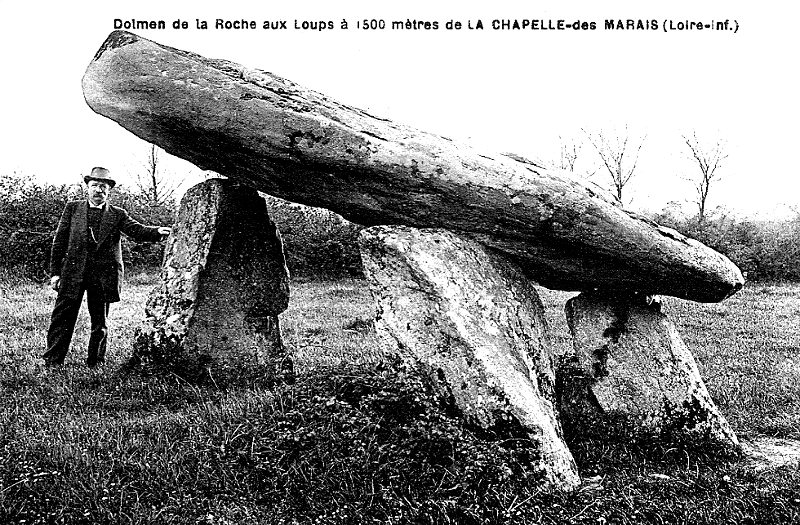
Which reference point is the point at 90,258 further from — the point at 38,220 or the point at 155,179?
the point at 155,179

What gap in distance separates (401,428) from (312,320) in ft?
23.2

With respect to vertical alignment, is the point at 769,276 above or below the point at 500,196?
below

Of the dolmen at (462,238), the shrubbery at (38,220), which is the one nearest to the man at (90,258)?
the dolmen at (462,238)

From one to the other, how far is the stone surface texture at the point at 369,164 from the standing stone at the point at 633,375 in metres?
0.63

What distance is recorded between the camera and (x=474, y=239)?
6.09 m

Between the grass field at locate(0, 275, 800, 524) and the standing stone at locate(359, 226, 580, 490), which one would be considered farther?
the standing stone at locate(359, 226, 580, 490)

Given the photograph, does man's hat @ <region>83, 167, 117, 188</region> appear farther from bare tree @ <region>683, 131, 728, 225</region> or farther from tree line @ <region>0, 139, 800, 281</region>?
bare tree @ <region>683, 131, 728, 225</region>

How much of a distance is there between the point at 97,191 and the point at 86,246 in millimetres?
597

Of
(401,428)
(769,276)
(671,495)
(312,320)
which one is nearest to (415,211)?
(401,428)

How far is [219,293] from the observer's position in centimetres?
763

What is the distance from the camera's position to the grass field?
4934 mm

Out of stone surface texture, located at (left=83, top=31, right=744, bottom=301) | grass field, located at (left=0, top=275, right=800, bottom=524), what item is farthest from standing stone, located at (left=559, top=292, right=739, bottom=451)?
stone surface texture, located at (left=83, top=31, right=744, bottom=301)

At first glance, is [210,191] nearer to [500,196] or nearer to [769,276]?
[500,196]

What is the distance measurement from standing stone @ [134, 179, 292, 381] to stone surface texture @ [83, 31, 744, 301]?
1417mm
